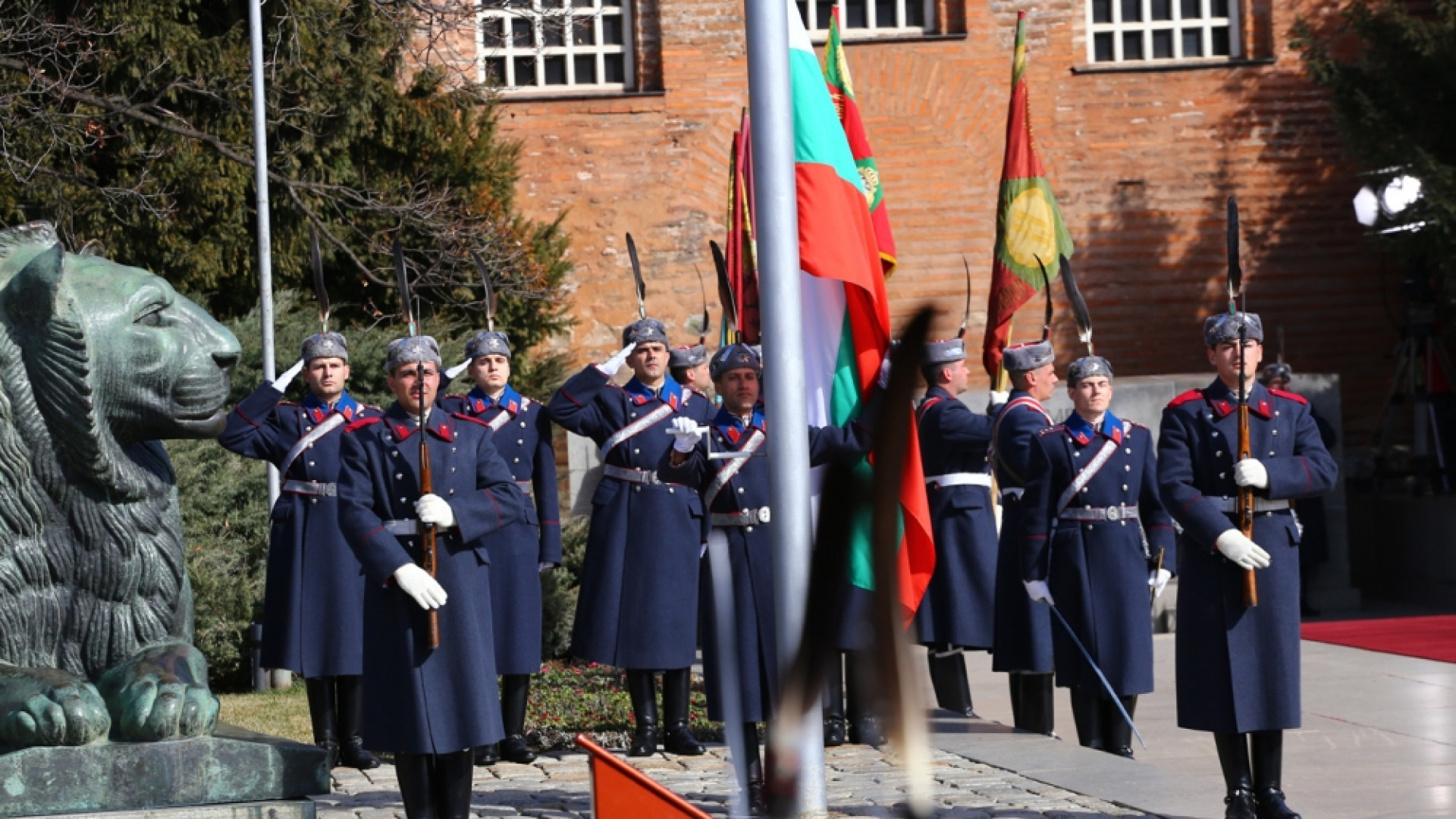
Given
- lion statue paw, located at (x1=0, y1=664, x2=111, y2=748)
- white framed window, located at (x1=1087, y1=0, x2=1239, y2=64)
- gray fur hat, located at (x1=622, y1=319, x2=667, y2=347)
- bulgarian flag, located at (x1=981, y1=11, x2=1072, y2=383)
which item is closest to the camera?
lion statue paw, located at (x1=0, y1=664, x2=111, y2=748)

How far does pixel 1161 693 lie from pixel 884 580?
941 cm

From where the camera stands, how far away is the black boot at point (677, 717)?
26.2 feet

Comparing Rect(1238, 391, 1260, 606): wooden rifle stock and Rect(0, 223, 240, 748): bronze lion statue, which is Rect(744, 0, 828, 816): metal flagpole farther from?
Rect(0, 223, 240, 748): bronze lion statue

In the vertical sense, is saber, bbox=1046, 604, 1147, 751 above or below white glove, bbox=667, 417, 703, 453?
below

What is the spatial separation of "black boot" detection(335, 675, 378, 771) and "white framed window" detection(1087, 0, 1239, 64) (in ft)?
38.1

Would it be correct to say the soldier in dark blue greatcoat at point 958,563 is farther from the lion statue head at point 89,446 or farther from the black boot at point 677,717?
the lion statue head at point 89,446

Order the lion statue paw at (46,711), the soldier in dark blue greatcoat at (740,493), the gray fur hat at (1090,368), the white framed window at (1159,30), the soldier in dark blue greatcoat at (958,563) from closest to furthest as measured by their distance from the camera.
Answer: the lion statue paw at (46,711) → the soldier in dark blue greatcoat at (740,493) → the gray fur hat at (1090,368) → the soldier in dark blue greatcoat at (958,563) → the white framed window at (1159,30)

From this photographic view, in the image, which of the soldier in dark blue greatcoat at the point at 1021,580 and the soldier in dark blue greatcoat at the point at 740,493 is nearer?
the soldier in dark blue greatcoat at the point at 740,493

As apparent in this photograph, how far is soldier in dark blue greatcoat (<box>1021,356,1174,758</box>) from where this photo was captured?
7926mm

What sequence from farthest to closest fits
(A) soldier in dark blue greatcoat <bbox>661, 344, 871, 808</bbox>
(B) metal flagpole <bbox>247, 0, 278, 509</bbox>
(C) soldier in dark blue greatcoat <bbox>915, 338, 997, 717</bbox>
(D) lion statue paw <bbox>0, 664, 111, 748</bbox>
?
(B) metal flagpole <bbox>247, 0, 278, 509</bbox>
(C) soldier in dark blue greatcoat <bbox>915, 338, 997, 717</bbox>
(A) soldier in dark blue greatcoat <bbox>661, 344, 871, 808</bbox>
(D) lion statue paw <bbox>0, 664, 111, 748</bbox>

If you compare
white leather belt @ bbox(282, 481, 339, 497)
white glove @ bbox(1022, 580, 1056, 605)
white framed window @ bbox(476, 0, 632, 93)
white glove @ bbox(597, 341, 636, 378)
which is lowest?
white glove @ bbox(1022, 580, 1056, 605)

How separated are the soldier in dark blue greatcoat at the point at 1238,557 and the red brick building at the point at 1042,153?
35.0 feet

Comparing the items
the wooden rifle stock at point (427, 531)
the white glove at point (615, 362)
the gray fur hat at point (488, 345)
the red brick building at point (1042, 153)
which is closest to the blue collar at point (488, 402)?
the gray fur hat at point (488, 345)

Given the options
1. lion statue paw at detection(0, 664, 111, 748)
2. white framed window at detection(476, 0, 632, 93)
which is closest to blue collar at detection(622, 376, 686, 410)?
lion statue paw at detection(0, 664, 111, 748)
